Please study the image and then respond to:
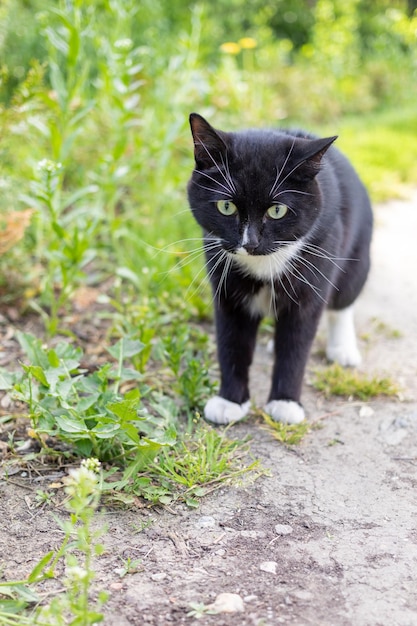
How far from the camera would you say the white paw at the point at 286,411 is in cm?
256

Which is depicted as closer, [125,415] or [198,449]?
[125,415]

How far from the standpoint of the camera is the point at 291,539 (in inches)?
78.7

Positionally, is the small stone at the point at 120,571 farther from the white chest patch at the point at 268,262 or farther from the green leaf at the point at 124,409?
the white chest patch at the point at 268,262

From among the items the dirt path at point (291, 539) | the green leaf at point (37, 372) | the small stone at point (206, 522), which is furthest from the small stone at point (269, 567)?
the green leaf at point (37, 372)

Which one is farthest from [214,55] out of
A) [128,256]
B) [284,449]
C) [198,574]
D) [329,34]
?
[198,574]

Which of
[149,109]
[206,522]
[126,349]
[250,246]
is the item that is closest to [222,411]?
[126,349]

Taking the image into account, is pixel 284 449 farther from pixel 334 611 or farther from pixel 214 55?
pixel 214 55

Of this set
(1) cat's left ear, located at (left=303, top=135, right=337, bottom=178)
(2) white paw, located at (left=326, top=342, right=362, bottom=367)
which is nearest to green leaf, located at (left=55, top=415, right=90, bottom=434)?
(1) cat's left ear, located at (left=303, top=135, right=337, bottom=178)

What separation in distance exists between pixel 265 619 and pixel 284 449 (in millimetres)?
854

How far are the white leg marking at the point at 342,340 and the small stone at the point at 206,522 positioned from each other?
1201mm

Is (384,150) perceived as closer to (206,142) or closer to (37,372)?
(206,142)

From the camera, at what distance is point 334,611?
1698 mm

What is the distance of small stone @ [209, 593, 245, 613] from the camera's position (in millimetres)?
1684

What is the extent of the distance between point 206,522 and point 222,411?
0.57 meters
